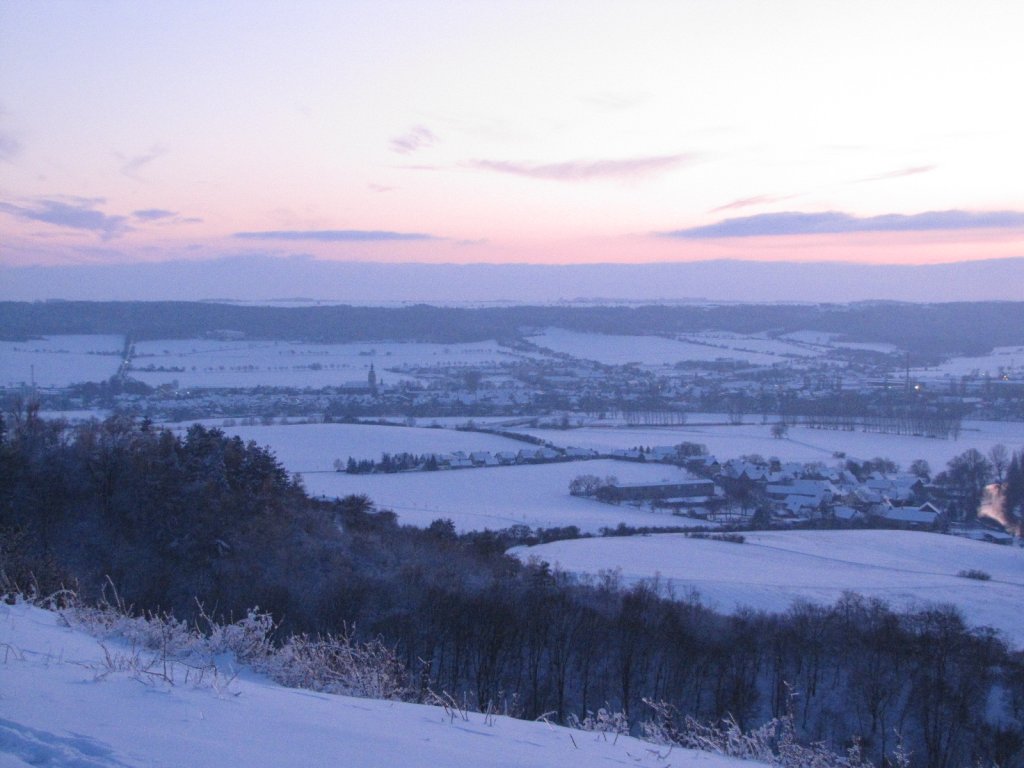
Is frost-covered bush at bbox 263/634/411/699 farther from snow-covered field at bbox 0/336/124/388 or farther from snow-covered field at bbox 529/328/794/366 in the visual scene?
snow-covered field at bbox 529/328/794/366

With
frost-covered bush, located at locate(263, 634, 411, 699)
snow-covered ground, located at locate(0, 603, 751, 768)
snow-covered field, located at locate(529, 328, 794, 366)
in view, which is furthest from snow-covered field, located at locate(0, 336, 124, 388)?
snow-covered field, located at locate(529, 328, 794, 366)

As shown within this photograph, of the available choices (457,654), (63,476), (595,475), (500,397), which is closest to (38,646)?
(457,654)

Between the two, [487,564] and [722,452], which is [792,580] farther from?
[722,452]

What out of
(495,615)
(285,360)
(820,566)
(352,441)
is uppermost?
(285,360)

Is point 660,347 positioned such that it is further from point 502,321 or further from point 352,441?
point 352,441

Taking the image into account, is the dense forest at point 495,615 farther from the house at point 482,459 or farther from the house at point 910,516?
the house at point 482,459

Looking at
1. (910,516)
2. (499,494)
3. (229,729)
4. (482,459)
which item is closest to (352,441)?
(482,459)
